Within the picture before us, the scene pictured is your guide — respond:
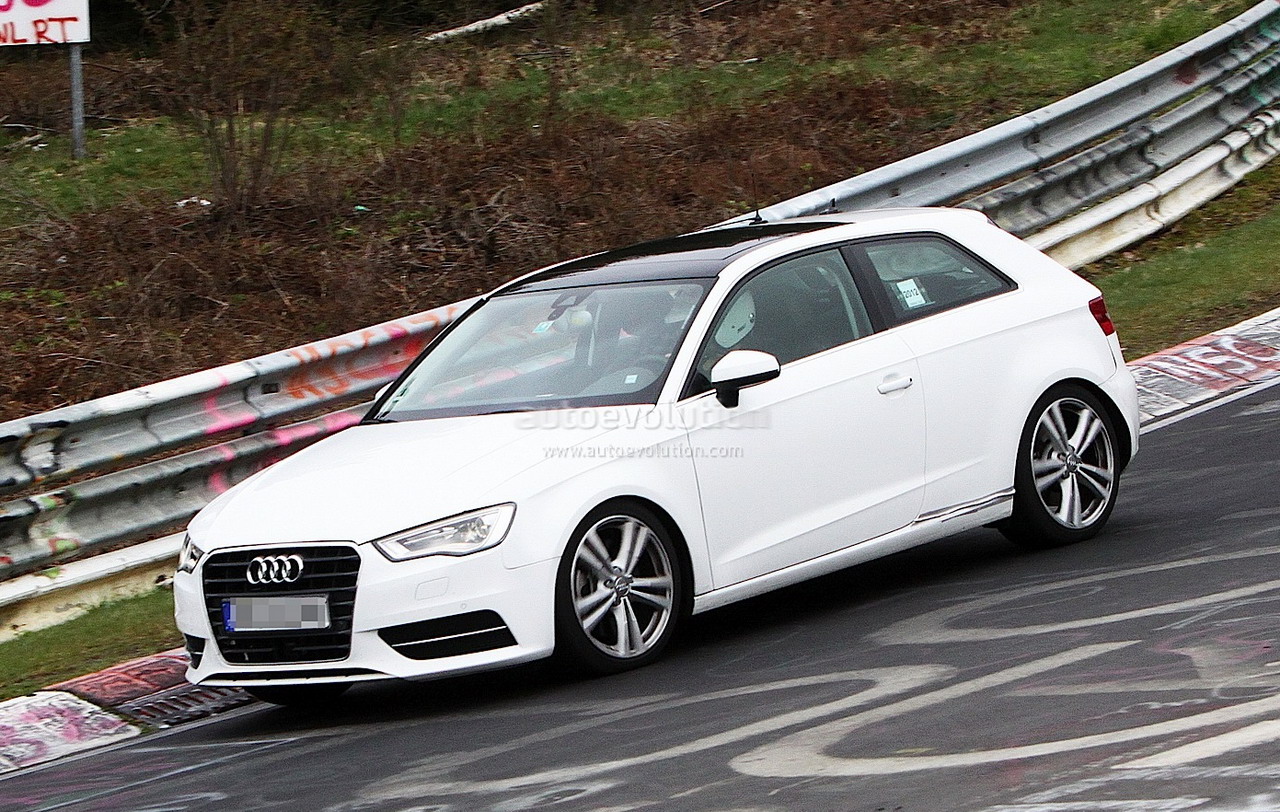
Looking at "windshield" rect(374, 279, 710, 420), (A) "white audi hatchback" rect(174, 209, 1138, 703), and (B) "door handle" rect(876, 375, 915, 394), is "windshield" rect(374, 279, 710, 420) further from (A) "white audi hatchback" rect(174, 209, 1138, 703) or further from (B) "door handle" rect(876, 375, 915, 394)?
(B) "door handle" rect(876, 375, 915, 394)

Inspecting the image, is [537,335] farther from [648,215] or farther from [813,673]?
[648,215]

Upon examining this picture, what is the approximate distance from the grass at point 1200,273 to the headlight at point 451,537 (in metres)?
6.26

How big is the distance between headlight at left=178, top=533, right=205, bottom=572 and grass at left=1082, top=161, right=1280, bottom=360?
6.60 m

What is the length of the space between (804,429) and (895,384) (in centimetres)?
54

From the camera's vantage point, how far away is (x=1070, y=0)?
20141mm

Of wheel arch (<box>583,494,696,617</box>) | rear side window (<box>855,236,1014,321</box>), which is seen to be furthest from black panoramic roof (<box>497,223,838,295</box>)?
wheel arch (<box>583,494,696,617</box>)

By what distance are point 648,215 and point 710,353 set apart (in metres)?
6.54

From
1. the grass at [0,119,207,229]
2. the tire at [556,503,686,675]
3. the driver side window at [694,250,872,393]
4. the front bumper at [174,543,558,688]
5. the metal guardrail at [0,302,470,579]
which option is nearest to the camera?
the front bumper at [174,543,558,688]

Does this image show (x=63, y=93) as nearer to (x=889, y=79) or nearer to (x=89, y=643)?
(x=889, y=79)

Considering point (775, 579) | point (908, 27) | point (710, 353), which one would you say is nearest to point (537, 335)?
point (710, 353)

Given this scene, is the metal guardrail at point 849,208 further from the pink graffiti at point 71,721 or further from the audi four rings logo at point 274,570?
the audi four rings logo at point 274,570

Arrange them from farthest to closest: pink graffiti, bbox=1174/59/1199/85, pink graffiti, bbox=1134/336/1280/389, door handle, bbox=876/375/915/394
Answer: pink graffiti, bbox=1174/59/1199/85 < pink graffiti, bbox=1134/336/1280/389 < door handle, bbox=876/375/915/394

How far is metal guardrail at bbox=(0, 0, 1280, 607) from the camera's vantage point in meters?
9.20

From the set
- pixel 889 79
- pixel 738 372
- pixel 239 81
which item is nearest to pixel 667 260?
Answer: pixel 738 372
